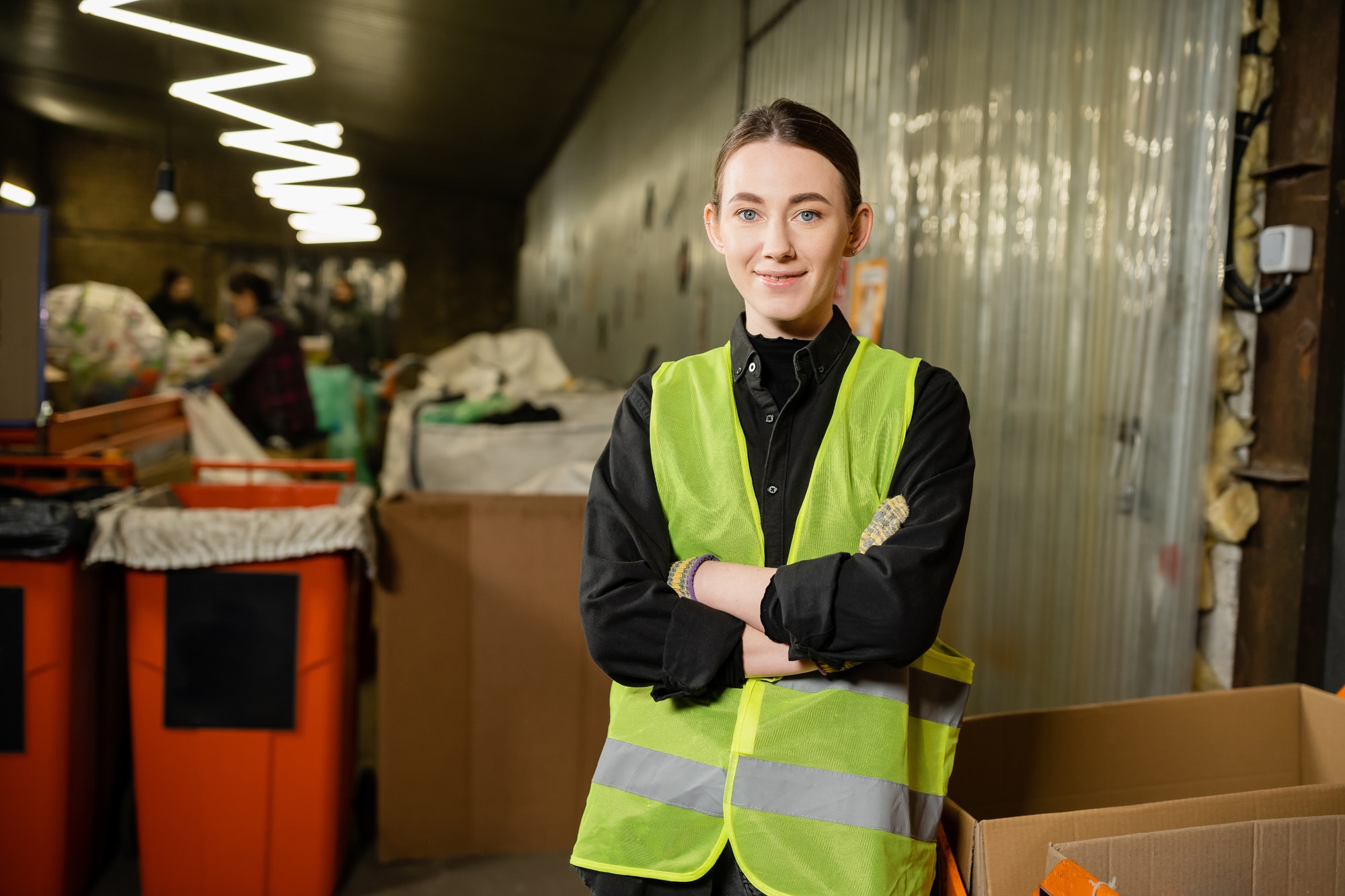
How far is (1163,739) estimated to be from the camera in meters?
1.65

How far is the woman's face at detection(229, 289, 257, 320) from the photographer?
499 centimetres

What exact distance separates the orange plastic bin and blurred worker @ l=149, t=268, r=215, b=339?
7.04 m

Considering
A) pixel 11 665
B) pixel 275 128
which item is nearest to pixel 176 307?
pixel 275 128

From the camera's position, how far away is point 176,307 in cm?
853

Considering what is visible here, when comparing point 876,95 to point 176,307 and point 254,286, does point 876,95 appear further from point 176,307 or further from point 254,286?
point 176,307

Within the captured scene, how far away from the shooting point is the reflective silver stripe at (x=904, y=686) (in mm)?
1114

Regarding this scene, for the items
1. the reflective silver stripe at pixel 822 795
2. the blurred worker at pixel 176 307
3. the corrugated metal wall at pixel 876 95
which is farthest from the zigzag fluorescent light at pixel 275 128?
the reflective silver stripe at pixel 822 795

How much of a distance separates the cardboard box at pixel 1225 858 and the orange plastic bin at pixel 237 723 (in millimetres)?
1728

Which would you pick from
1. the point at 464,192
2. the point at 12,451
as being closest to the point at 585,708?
the point at 12,451

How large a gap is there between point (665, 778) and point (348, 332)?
10.8 meters

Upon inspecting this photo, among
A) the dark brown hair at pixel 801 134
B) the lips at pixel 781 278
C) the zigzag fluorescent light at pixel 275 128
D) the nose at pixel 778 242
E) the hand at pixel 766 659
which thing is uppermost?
the zigzag fluorescent light at pixel 275 128

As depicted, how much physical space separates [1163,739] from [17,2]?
866cm

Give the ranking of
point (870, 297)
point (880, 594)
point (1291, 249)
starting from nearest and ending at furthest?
1. point (880, 594)
2. point (1291, 249)
3. point (870, 297)

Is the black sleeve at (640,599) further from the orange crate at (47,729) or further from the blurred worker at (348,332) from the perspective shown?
the blurred worker at (348,332)
